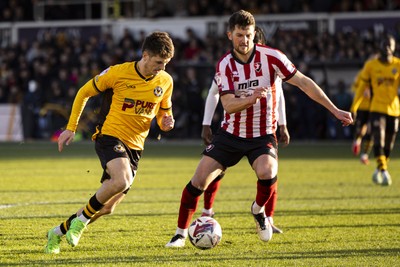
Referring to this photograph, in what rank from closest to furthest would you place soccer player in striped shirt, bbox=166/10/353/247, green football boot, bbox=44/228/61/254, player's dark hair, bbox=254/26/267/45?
green football boot, bbox=44/228/61/254 → soccer player in striped shirt, bbox=166/10/353/247 → player's dark hair, bbox=254/26/267/45

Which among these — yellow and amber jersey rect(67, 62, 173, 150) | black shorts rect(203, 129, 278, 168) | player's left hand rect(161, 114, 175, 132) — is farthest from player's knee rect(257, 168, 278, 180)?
yellow and amber jersey rect(67, 62, 173, 150)

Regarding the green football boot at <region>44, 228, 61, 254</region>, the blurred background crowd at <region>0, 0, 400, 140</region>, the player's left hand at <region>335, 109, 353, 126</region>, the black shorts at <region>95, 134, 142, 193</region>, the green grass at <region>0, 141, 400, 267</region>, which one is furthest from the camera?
the blurred background crowd at <region>0, 0, 400, 140</region>

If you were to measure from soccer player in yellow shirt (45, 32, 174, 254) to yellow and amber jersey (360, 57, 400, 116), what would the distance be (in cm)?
674

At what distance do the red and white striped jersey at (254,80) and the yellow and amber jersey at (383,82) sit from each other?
21.1 feet

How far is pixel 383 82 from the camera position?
1441 cm

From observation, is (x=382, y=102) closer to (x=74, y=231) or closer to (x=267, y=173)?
(x=267, y=173)

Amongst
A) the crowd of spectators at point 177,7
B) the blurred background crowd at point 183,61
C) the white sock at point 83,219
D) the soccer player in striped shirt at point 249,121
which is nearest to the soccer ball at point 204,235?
the soccer player in striped shirt at point 249,121

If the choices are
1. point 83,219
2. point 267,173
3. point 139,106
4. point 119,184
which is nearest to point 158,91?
point 139,106

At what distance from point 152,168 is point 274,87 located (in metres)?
9.63

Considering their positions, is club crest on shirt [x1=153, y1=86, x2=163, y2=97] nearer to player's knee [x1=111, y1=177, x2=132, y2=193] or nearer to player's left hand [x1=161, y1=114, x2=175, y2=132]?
player's left hand [x1=161, y1=114, x2=175, y2=132]

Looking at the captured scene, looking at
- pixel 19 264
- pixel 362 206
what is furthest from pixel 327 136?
pixel 19 264

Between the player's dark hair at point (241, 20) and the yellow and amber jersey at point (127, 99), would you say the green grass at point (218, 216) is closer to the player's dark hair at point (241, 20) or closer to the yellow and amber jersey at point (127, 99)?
the yellow and amber jersey at point (127, 99)

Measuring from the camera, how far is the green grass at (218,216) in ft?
24.8

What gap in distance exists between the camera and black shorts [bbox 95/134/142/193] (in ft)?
26.0
